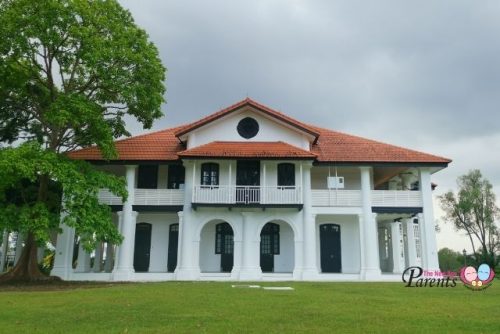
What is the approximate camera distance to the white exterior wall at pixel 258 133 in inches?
936

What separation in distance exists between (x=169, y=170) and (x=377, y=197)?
10.9m

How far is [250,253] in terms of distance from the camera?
21.9 metres

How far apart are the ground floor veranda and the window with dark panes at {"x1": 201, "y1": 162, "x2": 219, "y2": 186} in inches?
58.6

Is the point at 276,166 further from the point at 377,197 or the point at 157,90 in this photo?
the point at 157,90

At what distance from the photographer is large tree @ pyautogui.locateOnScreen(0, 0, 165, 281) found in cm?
1755

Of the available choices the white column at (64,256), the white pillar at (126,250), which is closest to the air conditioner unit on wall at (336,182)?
the white pillar at (126,250)

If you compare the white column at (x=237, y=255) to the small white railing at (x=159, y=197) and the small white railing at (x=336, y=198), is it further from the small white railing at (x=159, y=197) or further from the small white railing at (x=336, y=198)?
the small white railing at (x=336, y=198)

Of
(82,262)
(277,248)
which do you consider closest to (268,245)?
(277,248)

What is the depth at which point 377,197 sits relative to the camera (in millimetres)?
23250

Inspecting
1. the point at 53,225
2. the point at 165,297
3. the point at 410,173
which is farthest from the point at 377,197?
the point at 53,225

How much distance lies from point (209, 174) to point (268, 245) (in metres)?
4.89

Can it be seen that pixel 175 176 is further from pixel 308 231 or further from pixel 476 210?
pixel 476 210

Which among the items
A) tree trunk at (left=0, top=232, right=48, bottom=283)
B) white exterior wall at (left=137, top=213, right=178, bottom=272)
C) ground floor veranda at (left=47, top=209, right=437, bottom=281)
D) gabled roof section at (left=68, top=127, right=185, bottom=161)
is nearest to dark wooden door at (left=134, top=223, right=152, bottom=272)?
ground floor veranda at (left=47, top=209, right=437, bottom=281)

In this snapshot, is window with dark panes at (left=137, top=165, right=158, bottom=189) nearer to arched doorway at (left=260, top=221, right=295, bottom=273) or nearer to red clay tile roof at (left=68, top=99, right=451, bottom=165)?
red clay tile roof at (left=68, top=99, right=451, bottom=165)
